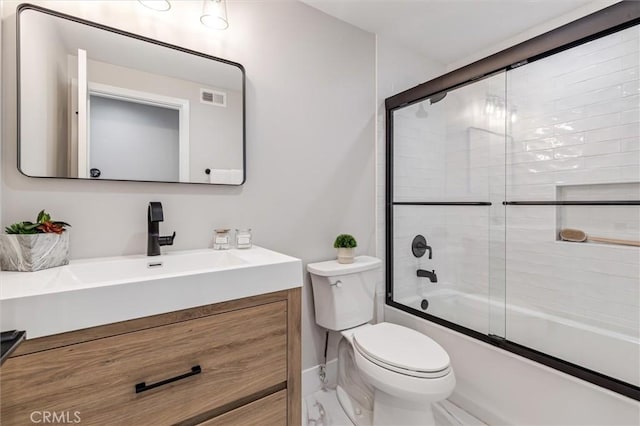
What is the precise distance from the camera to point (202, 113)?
1.42 meters

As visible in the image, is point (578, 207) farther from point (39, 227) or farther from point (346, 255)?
point (39, 227)

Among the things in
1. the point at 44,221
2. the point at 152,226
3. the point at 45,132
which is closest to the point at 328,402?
the point at 152,226

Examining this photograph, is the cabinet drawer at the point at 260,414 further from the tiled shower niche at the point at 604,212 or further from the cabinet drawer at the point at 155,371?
the tiled shower niche at the point at 604,212

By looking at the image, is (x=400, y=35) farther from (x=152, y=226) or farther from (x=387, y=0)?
(x=152, y=226)

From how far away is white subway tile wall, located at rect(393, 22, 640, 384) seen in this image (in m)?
1.64

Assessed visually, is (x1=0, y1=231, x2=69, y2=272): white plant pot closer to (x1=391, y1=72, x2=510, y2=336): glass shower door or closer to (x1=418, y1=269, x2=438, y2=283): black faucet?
(x1=391, y1=72, x2=510, y2=336): glass shower door

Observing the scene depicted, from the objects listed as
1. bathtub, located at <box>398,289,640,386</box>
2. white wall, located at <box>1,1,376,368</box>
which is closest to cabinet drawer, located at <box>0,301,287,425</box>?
white wall, located at <box>1,1,376,368</box>

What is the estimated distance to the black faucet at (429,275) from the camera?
2.08m

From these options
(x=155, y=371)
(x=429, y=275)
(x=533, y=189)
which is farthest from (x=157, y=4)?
(x=533, y=189)

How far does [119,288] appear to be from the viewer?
0.77 meters

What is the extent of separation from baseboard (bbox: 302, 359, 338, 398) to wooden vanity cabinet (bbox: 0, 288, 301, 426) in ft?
2.27

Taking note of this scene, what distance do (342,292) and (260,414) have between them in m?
0.75

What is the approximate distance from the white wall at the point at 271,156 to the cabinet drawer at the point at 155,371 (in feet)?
1.90

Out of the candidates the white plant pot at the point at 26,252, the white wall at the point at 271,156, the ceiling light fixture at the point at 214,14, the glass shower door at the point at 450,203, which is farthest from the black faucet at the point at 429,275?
the white plant pot at the point at 26,252
